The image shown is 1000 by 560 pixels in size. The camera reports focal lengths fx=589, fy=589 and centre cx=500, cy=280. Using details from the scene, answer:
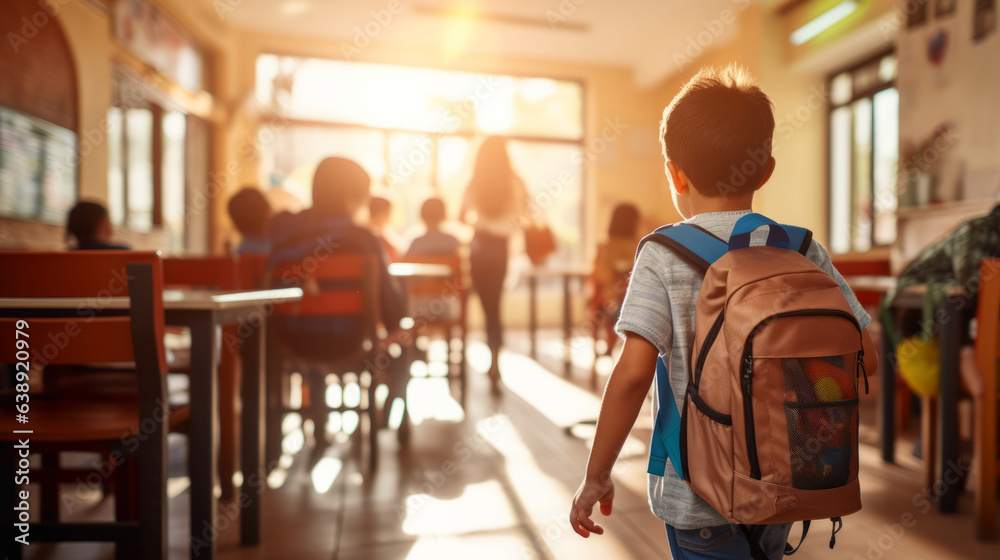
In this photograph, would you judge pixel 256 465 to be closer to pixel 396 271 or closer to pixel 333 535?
pixel 333 535

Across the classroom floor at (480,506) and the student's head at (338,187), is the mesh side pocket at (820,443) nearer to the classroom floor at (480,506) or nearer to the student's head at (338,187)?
the classroom floor at (480,506)

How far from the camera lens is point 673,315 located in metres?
0.72

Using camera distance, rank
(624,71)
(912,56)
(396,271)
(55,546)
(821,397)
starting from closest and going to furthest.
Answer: (821,397), (55,546), (396,271), (912,56), (624,71)

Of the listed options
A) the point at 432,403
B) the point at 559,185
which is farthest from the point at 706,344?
the point at 559,185

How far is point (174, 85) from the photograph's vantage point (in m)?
5.72

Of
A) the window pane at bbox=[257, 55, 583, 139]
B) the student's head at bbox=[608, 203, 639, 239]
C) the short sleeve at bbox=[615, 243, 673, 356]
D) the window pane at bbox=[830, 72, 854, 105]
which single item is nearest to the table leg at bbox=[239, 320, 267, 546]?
the short sleeve at bbox=[615, 243, 673, 356]

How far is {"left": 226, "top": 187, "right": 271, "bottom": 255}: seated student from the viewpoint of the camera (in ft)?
9.73

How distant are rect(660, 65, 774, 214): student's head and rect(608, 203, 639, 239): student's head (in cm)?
303

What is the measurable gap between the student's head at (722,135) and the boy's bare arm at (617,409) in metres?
0.23

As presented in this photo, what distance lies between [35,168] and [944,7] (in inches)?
235

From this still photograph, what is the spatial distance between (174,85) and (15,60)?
2.25m

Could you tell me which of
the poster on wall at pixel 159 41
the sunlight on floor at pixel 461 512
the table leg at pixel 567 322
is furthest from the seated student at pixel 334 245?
the poster on wall at pixel 159 41

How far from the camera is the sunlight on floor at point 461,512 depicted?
170 centimetres

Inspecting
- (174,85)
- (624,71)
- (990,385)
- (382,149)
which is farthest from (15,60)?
(624,71)
